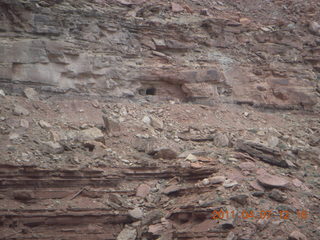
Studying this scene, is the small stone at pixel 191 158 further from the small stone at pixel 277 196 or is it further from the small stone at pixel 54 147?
the small stone at pixel 54 147

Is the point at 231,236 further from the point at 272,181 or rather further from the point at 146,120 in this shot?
the point at 146,120

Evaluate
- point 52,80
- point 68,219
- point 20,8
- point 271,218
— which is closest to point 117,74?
point 52,80

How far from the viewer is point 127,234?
9477 mm

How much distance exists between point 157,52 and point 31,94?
3974 millimetres

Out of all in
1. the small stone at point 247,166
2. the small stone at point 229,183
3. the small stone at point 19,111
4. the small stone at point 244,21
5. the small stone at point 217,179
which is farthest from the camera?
the small stone at point 244,21

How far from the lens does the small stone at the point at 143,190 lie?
10148 mm

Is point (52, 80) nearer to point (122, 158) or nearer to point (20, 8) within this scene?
point (20, 8)

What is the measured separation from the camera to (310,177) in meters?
11.1

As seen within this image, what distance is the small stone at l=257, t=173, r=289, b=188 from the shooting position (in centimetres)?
995

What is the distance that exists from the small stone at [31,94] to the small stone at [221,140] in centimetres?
459

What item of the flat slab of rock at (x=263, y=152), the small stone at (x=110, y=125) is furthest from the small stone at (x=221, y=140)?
the small stone at (x=110, y=125)

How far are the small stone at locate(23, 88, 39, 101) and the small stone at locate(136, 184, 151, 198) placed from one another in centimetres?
405

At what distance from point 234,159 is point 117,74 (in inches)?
183

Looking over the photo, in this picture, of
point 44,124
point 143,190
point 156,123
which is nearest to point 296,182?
point 143,190
